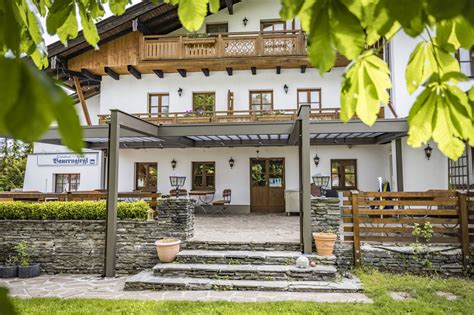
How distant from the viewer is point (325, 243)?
6.32 metres

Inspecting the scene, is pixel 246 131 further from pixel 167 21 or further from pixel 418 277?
pixel 167 21

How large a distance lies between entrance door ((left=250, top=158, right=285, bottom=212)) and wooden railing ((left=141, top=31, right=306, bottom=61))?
13.8 ft

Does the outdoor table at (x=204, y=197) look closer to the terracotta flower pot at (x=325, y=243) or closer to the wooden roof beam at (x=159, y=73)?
the wooden roof beam at (x=159, y=73)

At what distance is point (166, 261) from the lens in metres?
6.50

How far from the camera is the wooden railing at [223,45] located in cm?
1223

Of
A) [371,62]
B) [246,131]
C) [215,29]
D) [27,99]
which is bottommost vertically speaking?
[27,99]

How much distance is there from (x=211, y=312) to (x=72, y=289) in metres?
2.86

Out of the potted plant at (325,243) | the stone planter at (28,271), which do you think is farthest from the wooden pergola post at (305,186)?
the stone planter at (28,271)

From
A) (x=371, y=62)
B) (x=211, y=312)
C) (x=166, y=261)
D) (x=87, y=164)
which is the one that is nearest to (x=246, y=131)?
(x=166, y=261)

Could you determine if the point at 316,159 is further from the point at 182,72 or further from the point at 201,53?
the point at 182,72

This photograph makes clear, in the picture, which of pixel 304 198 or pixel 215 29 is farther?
pixel 215 29

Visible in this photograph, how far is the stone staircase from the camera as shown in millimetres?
5574

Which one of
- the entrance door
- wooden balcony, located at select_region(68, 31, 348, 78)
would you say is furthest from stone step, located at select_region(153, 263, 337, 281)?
wooden balcony, located at select_region(68, 31, 348, 78)

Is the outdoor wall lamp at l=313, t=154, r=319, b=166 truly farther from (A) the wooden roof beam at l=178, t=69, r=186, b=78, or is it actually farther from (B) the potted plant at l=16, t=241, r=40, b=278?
(B) the potted plant at l=16, t=241, r=40, b=278
